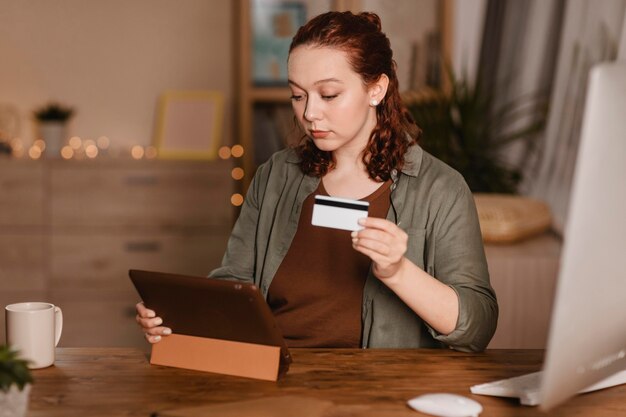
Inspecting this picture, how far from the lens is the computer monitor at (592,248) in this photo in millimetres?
867

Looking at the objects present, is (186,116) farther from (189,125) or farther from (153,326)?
(153,326)

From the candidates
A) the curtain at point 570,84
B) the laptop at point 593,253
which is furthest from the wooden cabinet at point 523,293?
the laptop at point 593,253

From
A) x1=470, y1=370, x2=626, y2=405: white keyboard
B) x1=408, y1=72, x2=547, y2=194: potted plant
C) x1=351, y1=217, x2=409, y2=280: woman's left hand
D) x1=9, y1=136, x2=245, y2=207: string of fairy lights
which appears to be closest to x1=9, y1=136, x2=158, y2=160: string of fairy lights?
x1=9, y1=136, x2=245, y2=207: string of fairy lights

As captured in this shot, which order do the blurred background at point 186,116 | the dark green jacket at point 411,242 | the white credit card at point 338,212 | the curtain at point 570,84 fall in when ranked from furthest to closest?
the blurred background at point 186,116 < the curtain at point 570,84 < the dark green jacket at point 411,242 < the white credit card at point 338,212

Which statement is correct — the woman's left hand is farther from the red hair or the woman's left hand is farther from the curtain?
the curtain

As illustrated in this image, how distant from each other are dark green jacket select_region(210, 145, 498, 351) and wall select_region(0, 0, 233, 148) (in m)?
2.68

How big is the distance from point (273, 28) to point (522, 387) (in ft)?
10.2

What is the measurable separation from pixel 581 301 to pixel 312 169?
1.05 metres

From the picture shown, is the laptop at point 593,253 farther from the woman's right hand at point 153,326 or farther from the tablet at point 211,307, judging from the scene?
the woman's right hand at point 153,326

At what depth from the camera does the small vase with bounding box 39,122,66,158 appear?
171 inches

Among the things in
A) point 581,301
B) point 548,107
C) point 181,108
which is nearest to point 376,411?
point 581,301

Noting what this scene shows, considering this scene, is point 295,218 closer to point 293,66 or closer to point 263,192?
point 263,192

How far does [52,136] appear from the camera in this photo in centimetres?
435

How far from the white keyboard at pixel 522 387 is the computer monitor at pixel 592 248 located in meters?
0.25
